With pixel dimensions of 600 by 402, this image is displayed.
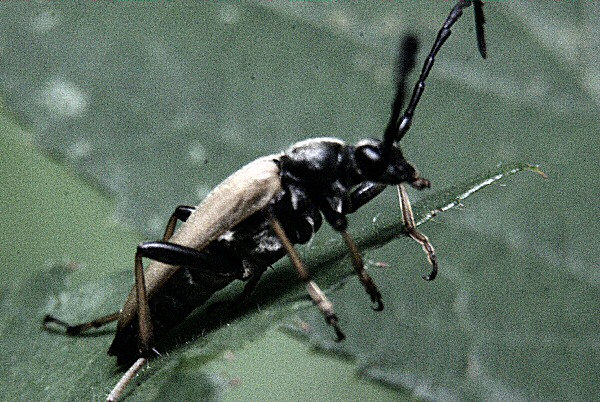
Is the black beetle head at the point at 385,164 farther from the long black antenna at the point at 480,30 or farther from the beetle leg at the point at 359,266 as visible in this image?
the long black antenna at the point at 480,30

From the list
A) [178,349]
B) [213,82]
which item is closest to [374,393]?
[213,82]

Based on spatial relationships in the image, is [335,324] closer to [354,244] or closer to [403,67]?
[354,244]

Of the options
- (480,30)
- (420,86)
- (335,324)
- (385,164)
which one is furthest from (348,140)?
(335,324)

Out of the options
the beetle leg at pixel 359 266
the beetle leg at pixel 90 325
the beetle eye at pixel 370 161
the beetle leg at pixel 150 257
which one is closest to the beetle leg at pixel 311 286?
the beetle leg at pixel 359 266

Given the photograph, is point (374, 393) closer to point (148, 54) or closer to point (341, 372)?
point (341, 372)

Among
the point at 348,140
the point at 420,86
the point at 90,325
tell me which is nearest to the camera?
the point at 420,86

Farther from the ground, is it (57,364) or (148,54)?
(148,54)

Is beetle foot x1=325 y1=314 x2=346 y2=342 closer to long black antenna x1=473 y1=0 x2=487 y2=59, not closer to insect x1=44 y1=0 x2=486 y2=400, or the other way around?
insect x1=44 y1=0 x2=486 y2=400
